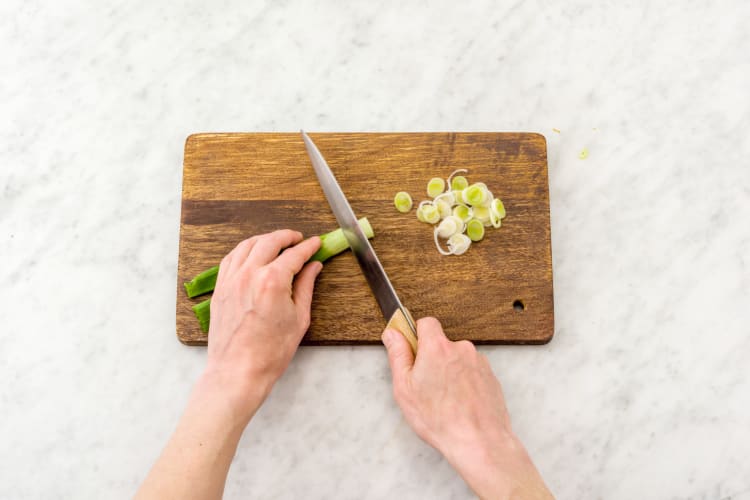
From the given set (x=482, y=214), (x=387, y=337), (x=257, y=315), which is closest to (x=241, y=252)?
(x=257, y=315)

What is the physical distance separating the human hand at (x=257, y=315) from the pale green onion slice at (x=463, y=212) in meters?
0.42

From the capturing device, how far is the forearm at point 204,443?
134cm

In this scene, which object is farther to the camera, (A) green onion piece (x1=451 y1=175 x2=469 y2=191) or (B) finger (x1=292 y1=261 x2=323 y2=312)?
(A) green onion piece (x1=451 y1=175 x2=469 y2=191)

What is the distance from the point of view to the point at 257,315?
5.05 feet

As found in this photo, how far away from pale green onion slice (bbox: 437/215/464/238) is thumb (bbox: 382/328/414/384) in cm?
32

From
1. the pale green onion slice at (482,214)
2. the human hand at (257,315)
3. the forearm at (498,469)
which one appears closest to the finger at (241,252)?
the human hand at (257,315)

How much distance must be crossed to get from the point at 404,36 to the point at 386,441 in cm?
127

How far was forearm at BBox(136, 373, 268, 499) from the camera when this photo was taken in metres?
1.34

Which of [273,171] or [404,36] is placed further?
[404,36]

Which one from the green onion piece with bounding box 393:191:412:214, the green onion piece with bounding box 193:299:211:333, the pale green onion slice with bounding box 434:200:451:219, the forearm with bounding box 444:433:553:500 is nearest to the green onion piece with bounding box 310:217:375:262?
the green onion piece with bounding box 393:191:412:214

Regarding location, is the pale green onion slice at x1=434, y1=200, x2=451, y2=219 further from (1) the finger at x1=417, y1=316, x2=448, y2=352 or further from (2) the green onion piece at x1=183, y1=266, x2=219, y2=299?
(2) the green onion piece at x1=183, y1=266, x2=219, y2=299

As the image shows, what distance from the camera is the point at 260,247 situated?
1605 mm
